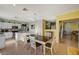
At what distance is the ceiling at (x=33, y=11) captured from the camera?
1360 mm

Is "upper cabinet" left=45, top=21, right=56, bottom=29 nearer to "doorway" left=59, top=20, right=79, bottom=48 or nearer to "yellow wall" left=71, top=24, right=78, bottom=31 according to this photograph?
"doorway" left=59, top=20, right=79, bottom=48

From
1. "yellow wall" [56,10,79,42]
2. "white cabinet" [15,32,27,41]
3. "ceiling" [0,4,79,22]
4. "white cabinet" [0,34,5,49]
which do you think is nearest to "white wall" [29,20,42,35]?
"ceiling" [0,4,79,22]

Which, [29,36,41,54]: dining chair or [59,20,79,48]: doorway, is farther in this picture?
[29,36,41,54]: dining chair

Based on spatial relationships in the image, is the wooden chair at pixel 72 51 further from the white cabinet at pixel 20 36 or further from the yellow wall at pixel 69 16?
the white cabinet at pixel 20 36

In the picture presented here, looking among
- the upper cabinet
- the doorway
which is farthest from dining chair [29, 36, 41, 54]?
the doorway

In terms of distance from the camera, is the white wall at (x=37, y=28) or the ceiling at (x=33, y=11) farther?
the white wall at (x=37, y=28)

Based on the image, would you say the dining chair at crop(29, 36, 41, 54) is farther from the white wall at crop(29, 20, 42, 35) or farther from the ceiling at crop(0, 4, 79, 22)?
the ceiling at crop(0, 4, 79, 22)

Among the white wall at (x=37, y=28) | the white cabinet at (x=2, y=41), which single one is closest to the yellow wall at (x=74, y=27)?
the white wall at (x=37, y=28)

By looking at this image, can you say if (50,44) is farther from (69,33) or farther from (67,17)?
(67,17)

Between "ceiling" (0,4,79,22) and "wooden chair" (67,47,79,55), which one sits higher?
"ceiling" (0,4,79,22)

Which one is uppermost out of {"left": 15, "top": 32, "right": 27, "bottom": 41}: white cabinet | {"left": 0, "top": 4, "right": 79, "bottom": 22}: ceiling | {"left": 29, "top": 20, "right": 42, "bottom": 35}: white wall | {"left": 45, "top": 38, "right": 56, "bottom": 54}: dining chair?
{"left": 0, "top": 4, "right": 79, "bottom": 22}: ceiling

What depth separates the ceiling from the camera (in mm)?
1360
